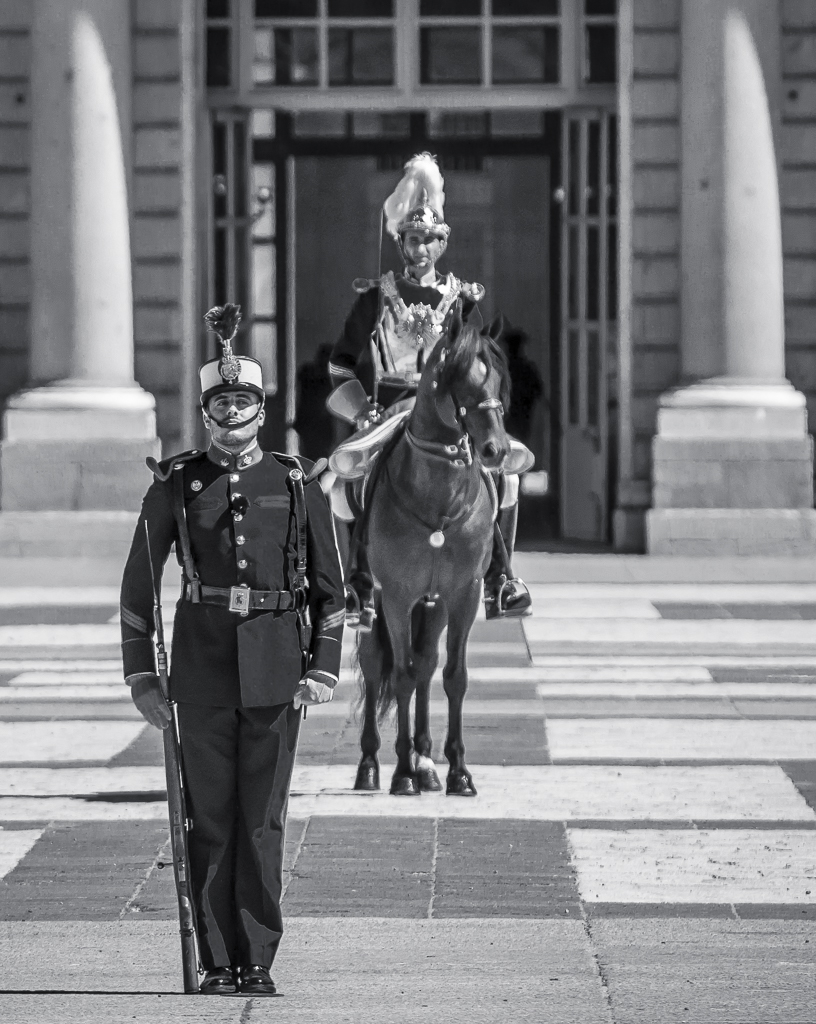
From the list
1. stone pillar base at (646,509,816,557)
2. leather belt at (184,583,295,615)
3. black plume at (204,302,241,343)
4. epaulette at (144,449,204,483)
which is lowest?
stone pillar base at (646,509,816,557)

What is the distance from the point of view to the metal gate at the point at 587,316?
1872 centimetres

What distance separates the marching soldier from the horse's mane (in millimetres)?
2149

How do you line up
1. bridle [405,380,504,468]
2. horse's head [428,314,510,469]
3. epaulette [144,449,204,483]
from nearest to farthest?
epaulette [144,449,204,483] → horse's head [428,314,510,469] → bridle [405,380,504,468]

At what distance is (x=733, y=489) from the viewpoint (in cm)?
1731

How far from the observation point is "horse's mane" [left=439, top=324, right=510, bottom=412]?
729 cm

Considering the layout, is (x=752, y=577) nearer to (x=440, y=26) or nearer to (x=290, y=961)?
(x=440, y=26)

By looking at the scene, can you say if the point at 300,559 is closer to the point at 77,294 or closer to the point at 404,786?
the point at 404,786

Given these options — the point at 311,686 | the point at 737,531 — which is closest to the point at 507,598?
the point at 311,686

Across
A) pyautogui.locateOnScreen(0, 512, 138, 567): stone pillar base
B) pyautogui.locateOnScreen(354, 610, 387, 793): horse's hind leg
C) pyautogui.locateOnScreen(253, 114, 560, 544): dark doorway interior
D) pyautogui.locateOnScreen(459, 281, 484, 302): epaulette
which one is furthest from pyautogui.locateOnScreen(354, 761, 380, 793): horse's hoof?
pyautogui.locateOnScreen(253, 114, 560, 544): dark doorway interior

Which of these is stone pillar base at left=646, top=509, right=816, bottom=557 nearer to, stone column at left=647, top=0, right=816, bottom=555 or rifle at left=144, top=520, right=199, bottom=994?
stone column at left=647, top=0, right=816, bottom=555

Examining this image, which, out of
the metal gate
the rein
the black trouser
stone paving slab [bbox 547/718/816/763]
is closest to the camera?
the black trouser

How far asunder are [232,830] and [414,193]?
379cm

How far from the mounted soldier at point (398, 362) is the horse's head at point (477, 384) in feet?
2.13

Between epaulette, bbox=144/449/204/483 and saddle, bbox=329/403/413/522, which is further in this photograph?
saddle, bbox=329/403/413/522
